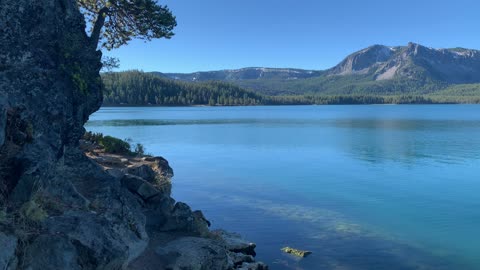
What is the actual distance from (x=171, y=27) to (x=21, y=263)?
54.2 feet

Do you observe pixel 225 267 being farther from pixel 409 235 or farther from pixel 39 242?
pixel 409 235

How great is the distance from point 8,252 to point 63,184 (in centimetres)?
474

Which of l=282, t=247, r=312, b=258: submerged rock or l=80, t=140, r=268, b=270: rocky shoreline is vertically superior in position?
l=80, t=140, r=268, b=270: rocky shoreline

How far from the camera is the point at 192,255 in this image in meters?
15.6

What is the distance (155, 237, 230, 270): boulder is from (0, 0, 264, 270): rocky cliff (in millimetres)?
39

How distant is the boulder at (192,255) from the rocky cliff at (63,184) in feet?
0.13

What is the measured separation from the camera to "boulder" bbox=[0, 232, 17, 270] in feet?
31.1

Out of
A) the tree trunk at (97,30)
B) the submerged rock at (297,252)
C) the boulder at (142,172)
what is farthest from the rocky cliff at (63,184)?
the boulder at (142,172)

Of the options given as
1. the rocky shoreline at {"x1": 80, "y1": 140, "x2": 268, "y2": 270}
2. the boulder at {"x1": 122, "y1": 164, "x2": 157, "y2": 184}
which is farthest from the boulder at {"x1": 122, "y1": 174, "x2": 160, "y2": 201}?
the boulder at {"x1": 122, "y1": 164, "x2": 157, "y2": 184}

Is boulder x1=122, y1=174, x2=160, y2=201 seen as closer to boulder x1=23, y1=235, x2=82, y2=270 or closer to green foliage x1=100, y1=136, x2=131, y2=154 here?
boulder x1=23, y1=235, x2=82, y2=270

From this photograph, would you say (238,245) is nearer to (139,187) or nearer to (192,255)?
(139,187)

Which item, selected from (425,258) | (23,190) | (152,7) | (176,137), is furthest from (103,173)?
(176,137)

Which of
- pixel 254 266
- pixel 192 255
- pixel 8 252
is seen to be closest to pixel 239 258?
pixel 254 266

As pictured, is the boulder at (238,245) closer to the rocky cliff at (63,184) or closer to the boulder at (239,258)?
the rocky cliff at (63,184)
